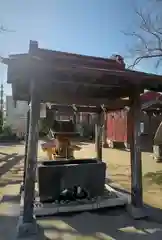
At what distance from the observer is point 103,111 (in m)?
8.16

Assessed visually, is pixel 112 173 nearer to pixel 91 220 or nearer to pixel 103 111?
pixel 103 111

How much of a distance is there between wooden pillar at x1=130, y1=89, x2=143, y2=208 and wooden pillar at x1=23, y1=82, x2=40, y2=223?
77.4 inches

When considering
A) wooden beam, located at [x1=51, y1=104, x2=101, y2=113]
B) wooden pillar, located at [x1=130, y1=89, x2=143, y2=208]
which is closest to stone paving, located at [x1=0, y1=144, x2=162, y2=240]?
wooden pillar, located at [x1=130, y1=89, x2=143, y2=208]

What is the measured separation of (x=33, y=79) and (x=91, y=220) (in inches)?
112

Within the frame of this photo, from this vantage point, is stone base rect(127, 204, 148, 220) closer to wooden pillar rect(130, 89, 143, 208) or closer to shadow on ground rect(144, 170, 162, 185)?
wooden pillar rect(130, 89, 143, 208)

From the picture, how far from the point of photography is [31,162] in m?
4.42

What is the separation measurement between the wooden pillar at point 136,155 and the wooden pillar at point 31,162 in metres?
1.97

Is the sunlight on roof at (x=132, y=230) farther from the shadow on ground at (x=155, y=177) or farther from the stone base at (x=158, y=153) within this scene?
the stone base at (x=158, y=153)

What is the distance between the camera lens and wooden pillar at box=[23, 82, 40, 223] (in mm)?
4352

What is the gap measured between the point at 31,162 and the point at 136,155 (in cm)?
211

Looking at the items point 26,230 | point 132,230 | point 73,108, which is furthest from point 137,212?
point 73,108

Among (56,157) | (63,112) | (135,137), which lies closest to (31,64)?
(135,137)

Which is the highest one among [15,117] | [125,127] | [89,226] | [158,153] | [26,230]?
[15,117]

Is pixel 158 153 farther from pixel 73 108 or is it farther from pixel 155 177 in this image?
pixel 73 108
